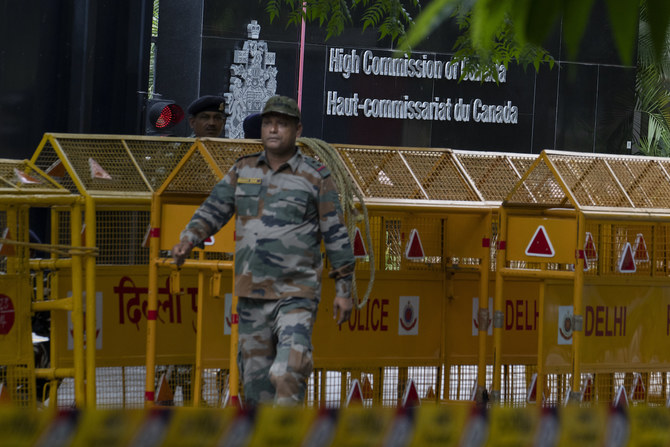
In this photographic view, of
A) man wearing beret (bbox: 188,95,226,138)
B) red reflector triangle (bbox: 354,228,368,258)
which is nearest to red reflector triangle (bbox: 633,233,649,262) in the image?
red reflector triangle (bbox: 354,228,368,258)

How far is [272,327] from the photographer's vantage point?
20.7ft

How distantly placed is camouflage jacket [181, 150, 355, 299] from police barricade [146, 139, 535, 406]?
4.69 ft

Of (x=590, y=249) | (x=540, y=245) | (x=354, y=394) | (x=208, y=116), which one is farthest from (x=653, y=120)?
(x=354, y=394)

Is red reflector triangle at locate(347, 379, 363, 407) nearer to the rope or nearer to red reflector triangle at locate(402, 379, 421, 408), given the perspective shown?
red reflector triangle at locate(402, 379, 421, 408)

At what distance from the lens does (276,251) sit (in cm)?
627

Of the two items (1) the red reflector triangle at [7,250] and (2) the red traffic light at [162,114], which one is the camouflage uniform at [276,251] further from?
(2) the red traffic light at [162,114]

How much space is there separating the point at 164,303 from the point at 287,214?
7.78 ft

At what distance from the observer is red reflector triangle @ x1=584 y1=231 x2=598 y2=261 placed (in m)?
8.49

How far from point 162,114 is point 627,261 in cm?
579

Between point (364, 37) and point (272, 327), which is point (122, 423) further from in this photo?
point (364, 37)

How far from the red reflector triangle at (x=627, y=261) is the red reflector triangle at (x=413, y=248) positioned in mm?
1476

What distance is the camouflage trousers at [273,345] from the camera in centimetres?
606

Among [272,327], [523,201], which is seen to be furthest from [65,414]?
[523,201]

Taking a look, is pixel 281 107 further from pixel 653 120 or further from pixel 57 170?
pixel 653 120
